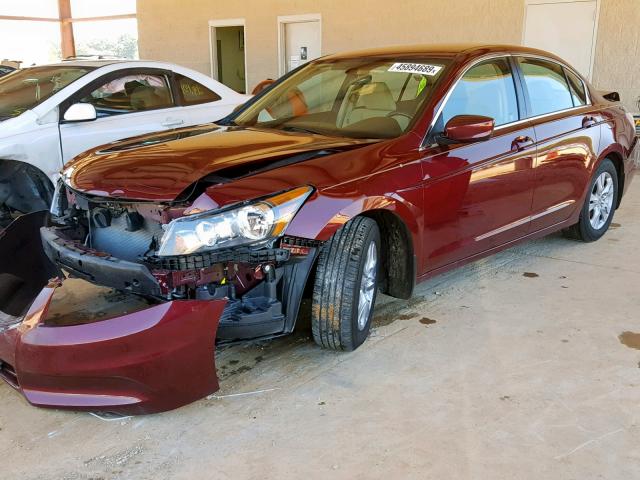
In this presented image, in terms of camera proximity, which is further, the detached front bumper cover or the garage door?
the garage door

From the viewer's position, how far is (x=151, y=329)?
255 centimetres

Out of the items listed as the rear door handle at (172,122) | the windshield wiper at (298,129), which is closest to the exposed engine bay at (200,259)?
the windshield wiper at (298,129)

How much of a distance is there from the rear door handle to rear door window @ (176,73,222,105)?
0.24 m

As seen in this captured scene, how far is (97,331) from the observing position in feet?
8.43

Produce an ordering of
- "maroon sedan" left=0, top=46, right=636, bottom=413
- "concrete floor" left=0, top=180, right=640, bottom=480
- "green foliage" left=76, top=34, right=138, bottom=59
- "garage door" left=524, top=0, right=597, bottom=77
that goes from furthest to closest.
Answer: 1. "green foliage" left=76, top=34, right=138, bottom=59
2. "garage door" left=524, top=0, right=597, bottom=77
3. "maroon sedan" left=0, top=46, right=636, bottom=413
4. "concrete floor" left=0, top=180, right=640, bottom=480

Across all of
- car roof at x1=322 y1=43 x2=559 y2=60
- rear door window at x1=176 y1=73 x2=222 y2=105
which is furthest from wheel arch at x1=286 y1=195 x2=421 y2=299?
rear door window at x1=176 y1=73 x2=222 y2=105

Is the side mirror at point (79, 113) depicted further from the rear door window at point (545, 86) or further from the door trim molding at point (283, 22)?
the door trim molding at point (283, 22)

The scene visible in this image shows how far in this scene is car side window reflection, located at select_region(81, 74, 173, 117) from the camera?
5.64m

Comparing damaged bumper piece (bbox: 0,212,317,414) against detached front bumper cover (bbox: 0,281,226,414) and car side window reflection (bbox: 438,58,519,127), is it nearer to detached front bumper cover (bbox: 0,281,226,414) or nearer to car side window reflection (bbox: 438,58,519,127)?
detached front bumper cover (bbox: 0,281,226,414)

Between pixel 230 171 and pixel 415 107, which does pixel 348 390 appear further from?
pixel 415 107

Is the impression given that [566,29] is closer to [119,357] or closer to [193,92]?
[193,92]

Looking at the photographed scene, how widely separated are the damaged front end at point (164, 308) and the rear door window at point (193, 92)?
3.37 m

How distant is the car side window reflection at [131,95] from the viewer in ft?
18.5

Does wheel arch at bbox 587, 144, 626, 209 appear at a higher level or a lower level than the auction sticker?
lower
